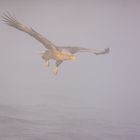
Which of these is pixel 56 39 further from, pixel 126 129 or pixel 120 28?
pixel 126 129

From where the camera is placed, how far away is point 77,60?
13.1ft

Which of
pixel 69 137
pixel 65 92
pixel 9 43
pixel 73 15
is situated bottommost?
pixel 69 137

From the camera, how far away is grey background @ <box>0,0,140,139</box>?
400cm

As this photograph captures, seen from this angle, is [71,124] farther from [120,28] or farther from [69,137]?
[120,28]

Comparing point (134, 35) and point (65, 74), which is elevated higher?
point (134, 35)

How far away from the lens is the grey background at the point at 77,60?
400 centimetres

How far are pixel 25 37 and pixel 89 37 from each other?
2.07 feet

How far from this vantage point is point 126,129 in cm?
393

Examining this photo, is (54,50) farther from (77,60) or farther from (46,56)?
(77,60)

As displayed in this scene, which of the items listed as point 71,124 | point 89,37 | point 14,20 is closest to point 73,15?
point 89,37

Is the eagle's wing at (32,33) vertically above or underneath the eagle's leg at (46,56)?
above

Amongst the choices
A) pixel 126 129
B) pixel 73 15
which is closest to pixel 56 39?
pixel 73 15

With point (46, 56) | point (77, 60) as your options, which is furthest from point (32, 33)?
point (77, 60)

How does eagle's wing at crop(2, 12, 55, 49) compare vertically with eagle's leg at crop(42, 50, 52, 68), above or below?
above
